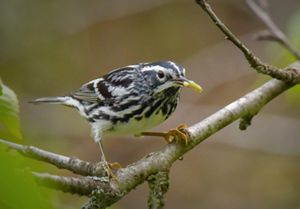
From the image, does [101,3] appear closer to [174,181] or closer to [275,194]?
[174,181]

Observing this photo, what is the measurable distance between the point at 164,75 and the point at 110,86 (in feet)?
1.52

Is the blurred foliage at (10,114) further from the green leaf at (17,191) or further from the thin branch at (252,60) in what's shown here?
the thin branch at (252,60)

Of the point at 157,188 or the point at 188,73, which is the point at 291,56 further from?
the point at 188,73

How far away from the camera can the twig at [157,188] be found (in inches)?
95.6

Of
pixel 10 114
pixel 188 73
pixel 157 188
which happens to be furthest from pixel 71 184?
pixel 188 73

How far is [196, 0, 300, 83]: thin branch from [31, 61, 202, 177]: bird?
0.43 meters

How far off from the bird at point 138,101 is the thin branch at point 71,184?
1.25 metres

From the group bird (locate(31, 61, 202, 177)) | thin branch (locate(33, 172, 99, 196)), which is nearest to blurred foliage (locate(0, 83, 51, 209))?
thin branch (locate(33, 172, 99, 196))

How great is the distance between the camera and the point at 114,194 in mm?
2090

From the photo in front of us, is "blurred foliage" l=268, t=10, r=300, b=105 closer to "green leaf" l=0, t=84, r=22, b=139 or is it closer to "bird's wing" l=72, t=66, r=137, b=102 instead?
"bird's wing" l=72, t=66, r=137, b=102

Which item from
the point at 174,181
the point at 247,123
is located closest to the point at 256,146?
the point at 174,181

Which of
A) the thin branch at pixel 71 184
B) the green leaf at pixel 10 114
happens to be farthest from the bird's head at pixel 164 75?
the green leaf at pixel 10 114

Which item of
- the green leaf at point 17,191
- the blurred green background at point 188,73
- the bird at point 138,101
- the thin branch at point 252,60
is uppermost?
the blurred green background at point 188,73

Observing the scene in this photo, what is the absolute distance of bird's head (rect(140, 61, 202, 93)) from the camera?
3406 millimetres
